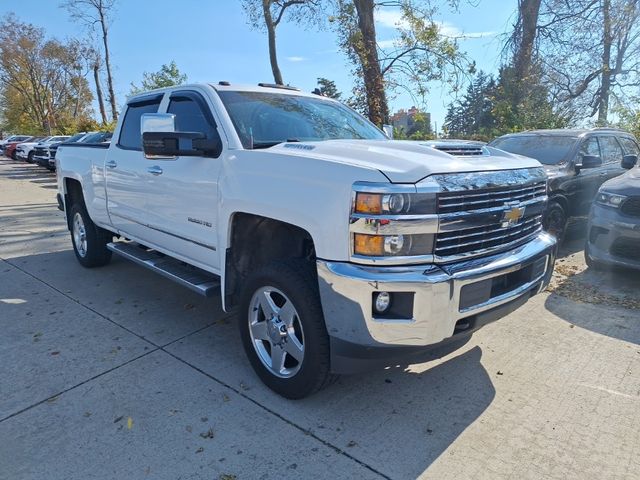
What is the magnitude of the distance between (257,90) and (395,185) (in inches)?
84.7

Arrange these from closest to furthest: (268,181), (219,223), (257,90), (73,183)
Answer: (268,181)
(219,223)
(257,90)
(73,183)

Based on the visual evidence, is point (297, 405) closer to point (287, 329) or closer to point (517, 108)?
point (287, 329)

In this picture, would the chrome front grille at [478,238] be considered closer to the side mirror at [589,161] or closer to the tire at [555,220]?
the tire at [555,220]

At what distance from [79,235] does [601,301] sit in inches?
244

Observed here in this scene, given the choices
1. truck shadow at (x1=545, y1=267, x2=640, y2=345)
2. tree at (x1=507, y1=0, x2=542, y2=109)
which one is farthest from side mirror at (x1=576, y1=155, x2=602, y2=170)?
tree at (x1=507, y1=0, x2=542, y2=109)

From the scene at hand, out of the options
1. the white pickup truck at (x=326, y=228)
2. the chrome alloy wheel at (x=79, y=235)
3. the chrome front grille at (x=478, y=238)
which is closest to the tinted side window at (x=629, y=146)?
the white pickup truck at (x=326, y=228)

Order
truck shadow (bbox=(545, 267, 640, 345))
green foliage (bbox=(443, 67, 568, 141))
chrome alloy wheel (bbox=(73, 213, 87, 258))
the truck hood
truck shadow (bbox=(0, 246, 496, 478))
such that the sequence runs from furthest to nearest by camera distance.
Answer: green foliage (bbox=(443, 67, 568, 141))
chrome alloy wheel (bbox=(73, 213, 87, 258))
truck shadow (bbox=(545, 267, 640, 345))
truck shadow (bbox=(0, 246, 496, 478))
the truck hood

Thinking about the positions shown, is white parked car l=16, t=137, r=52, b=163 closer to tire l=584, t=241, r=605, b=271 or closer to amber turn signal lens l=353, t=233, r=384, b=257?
tire l=584, t=241, r=605, b=271

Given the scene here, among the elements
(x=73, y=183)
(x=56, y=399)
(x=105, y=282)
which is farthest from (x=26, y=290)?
(x=56, y=399)

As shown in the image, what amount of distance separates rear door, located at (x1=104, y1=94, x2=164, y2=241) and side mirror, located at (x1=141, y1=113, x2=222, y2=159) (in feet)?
3.17

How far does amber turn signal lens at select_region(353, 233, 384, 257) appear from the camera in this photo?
8.03ft

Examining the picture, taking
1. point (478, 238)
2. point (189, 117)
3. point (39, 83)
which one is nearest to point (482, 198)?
point (478, 238)

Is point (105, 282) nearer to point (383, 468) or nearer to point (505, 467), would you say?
point (383, 468)

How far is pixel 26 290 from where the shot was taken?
524 centimetres
